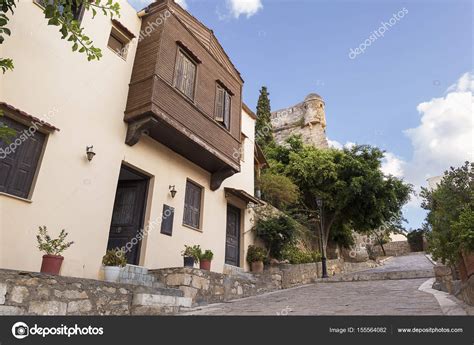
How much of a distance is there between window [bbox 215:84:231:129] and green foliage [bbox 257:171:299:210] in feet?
14.7

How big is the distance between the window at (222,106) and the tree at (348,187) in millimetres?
7654

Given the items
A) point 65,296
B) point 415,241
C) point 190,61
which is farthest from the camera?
point 415,241

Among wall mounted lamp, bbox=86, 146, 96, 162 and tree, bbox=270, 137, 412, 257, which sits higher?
tree, bbox=270, 137, 412, 257

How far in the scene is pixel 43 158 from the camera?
21.9ft

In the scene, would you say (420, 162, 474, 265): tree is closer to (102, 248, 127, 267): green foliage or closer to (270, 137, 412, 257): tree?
(102, 248, 127, 267): green foliage

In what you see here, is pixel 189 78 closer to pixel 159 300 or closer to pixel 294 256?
pixel 159 300

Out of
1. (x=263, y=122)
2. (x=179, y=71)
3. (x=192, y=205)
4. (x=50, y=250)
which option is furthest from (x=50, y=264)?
(x=263, y=122)

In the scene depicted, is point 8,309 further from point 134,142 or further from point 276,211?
point 276,211

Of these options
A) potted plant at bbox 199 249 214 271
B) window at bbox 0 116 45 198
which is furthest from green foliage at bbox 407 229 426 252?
window at bbox 0 116 45 198

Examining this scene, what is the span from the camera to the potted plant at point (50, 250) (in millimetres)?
5637

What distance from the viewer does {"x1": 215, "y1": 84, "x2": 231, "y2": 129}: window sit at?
37.2ft

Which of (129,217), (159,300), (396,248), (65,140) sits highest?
(396,248)

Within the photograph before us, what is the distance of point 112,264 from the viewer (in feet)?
23.3

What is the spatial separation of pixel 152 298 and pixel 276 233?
704 cm
